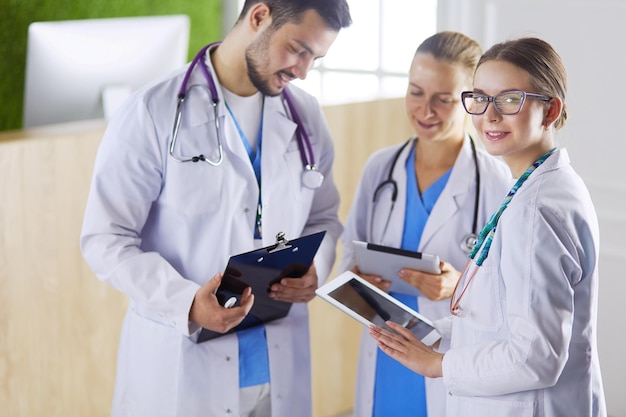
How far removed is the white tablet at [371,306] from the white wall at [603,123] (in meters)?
1.21

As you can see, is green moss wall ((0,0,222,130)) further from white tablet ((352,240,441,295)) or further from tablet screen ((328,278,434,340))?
tablet screen ((328,278,434,340))

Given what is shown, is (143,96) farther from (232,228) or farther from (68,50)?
(68,50)

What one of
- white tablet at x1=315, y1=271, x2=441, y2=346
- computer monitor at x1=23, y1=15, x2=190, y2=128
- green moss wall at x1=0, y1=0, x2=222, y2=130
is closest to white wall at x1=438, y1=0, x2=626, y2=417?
white tablet at x1=315, y1=271, x2=441, y2=346

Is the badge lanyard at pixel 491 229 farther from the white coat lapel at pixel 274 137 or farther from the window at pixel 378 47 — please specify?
the window at pixel 378 47

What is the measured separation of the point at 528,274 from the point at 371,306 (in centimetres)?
47

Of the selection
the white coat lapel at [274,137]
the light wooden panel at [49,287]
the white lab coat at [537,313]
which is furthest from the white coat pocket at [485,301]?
the light wooden panel at [49,287]

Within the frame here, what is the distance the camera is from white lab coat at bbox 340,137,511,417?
1.99m

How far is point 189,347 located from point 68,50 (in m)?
1.30

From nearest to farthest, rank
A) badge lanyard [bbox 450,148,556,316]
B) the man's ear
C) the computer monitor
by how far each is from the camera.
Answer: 1. badge lanyard [bbox 450,148,556,316]
2. the man's ear
3. the computer monitor

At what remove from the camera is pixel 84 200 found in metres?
2.44

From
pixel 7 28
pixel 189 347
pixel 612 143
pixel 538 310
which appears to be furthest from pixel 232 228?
pixel 7 28

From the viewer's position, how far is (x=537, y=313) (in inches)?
50.1

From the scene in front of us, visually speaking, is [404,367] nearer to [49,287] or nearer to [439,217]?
[439,217]

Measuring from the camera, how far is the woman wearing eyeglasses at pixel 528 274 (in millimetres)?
1278
